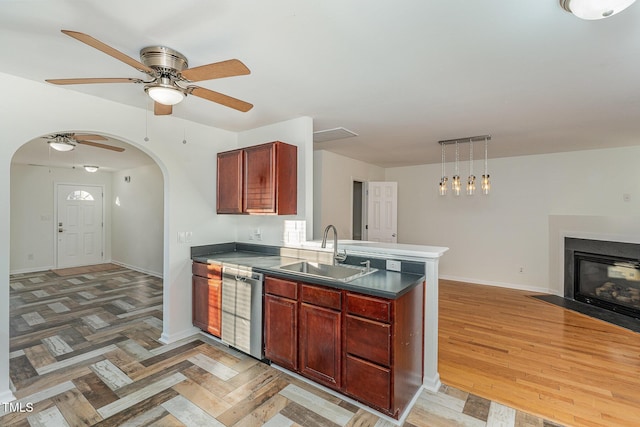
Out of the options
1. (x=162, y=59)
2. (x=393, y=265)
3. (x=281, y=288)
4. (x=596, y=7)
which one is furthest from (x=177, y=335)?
(x=596, y=7)

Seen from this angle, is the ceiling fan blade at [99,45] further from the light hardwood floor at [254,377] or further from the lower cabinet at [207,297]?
the light hardwood floor at [254,377]

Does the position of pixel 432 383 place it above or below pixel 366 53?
below

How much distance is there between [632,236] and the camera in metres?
4.19

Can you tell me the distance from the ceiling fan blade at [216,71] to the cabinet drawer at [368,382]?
2028 mm

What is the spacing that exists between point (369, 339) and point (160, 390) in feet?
5.63

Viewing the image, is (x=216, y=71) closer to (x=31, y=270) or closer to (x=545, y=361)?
(x=545, y=361)

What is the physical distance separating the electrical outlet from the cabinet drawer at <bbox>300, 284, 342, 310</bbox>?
0.63 m

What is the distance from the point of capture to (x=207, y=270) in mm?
3227

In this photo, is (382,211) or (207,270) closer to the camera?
(207,270)

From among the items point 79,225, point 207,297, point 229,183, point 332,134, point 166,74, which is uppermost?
point 332,134

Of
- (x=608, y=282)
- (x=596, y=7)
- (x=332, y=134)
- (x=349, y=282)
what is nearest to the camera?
(x=596, y=7)

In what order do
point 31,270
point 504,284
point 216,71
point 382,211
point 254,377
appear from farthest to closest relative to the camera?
point 31,270, point 382,211, point 504,284, point 254,377, point 216,71

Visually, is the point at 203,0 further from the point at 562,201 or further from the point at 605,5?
the point at 562,201

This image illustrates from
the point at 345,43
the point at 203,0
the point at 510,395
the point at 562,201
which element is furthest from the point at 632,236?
the point at 203,0
